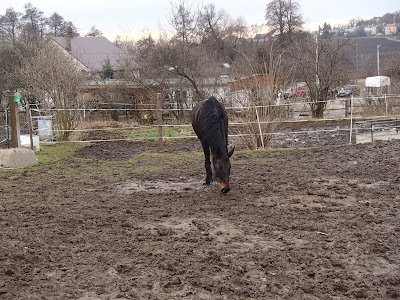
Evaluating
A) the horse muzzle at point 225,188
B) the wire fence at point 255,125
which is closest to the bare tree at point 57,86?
the wire fence at point 255,125

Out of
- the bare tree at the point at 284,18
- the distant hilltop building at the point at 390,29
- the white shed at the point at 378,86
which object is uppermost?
the distant hilltop building at the point at 390,29

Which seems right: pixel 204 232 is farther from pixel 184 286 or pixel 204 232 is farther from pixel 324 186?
pixel 324 186

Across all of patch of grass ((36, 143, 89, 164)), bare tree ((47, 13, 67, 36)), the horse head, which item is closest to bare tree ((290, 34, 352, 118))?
patch of grass ((36, 143, 89, 164))

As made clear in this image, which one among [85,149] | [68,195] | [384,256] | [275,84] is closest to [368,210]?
[384,256]

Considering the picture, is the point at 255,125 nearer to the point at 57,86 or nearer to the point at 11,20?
the point at 57,86

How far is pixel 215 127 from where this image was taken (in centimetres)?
607

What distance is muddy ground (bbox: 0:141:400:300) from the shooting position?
2.96 m

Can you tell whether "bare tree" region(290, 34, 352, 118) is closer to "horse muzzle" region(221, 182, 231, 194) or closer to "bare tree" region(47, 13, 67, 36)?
"horse muzzle" region(221, 182, 231, 194)

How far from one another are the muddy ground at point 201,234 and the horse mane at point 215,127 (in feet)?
2.17

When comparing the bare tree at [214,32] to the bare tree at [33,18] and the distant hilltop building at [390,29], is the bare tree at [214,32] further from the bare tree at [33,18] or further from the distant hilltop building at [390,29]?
the distant hilltop building at [390,29]

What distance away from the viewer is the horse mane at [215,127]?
5930 mm

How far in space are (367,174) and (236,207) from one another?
9.54ft

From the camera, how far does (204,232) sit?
13.9 feet

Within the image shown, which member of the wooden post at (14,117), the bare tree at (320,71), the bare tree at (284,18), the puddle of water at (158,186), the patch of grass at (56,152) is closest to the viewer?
the puddle of water at (158,186)
